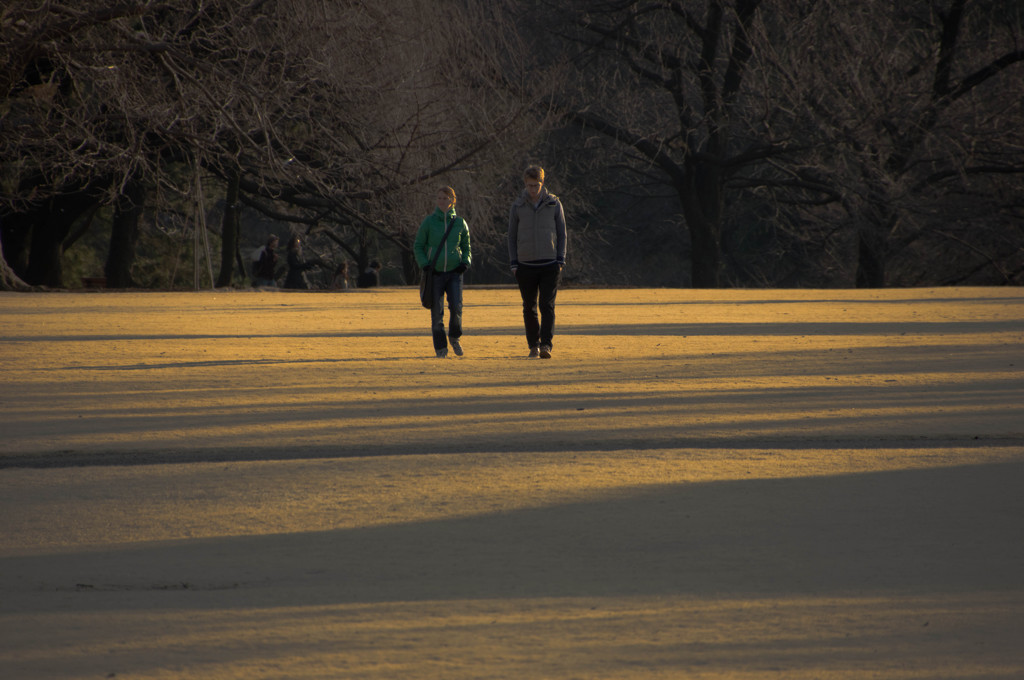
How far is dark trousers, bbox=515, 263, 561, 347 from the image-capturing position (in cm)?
1291

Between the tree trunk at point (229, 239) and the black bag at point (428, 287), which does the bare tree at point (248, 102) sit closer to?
the tree trunk at point (229, 239)

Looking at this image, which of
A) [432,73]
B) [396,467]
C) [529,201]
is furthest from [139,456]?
[432,73]

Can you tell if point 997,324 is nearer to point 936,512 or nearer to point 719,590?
point 936,512

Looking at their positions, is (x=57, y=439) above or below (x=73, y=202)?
below

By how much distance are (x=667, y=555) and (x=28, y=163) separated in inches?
1143

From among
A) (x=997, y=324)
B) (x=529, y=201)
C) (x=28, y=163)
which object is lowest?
(x=997, y=324)

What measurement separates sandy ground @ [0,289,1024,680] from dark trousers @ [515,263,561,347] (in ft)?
2.15

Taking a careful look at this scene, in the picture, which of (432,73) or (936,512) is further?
(432,73)

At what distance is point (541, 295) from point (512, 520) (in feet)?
25.0

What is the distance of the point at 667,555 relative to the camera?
4.96 meters

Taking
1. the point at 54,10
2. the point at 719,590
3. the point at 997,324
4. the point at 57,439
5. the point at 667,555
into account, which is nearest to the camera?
the point at 719,590

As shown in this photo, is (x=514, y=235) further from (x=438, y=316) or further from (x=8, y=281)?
(x=8, y=281)

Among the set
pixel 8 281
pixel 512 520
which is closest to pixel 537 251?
pixel 512 520

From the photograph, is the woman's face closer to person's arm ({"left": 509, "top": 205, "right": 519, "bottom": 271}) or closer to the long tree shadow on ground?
person's arm ({"left": 509, "top": 205, "right": 519, "bottom": 271})
